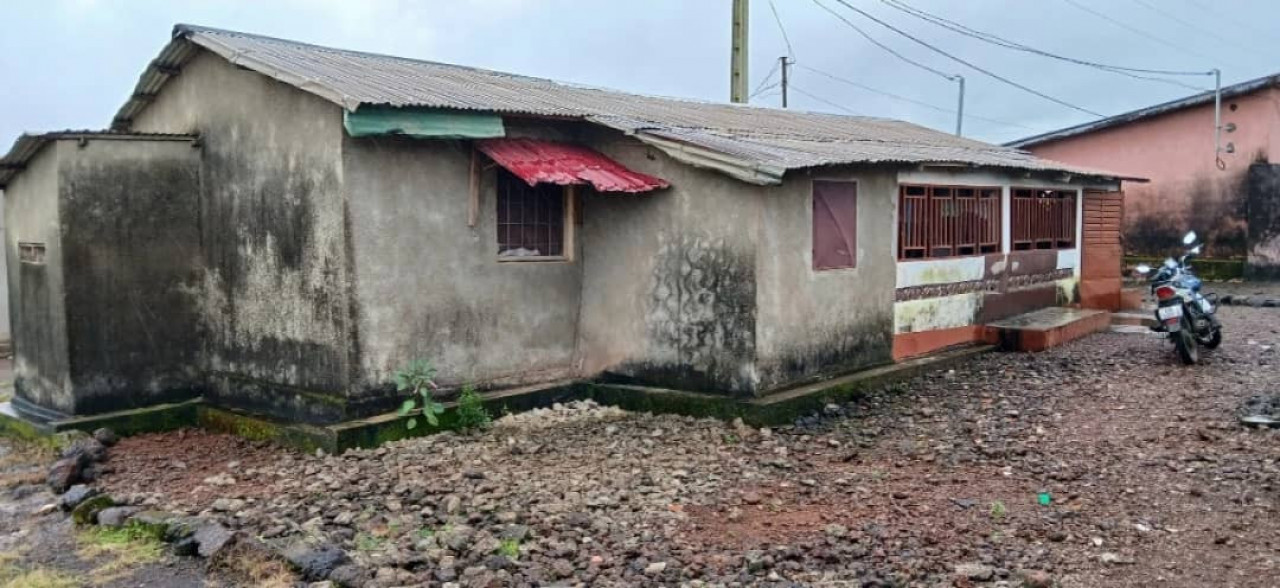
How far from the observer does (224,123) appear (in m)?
9.35

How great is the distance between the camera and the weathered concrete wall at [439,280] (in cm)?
847

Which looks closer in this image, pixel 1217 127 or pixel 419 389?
pixel 419 389

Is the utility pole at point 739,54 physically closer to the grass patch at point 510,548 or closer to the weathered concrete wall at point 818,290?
the weathered concrete wall at point 818,290

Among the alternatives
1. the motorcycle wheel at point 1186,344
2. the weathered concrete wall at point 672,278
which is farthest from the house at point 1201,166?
the weathered concrete wall at point 672,278

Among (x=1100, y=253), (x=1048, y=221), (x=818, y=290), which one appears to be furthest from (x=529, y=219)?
(x=1100, y=253)

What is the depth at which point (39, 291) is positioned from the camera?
9.45 metres

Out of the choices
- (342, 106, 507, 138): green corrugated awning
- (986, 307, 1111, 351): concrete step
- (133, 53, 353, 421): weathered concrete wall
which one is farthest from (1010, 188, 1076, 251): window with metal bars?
(133, 53, 353, 421): weathered concrete wall

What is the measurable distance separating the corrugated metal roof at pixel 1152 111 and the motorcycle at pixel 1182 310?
10.8m

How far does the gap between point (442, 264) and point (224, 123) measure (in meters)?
2.46

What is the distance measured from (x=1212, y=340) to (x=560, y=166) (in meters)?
7.66

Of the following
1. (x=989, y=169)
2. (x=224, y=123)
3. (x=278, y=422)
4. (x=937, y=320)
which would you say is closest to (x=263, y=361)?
(x=278, y=422)

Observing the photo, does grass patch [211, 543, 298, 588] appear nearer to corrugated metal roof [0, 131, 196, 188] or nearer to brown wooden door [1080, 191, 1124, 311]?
corrugated metal roof [0, 131, 196, 188]

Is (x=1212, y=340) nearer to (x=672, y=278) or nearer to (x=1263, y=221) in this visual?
(x=672, y=278)

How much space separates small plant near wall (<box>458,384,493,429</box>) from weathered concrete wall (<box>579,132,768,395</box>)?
1.52m
